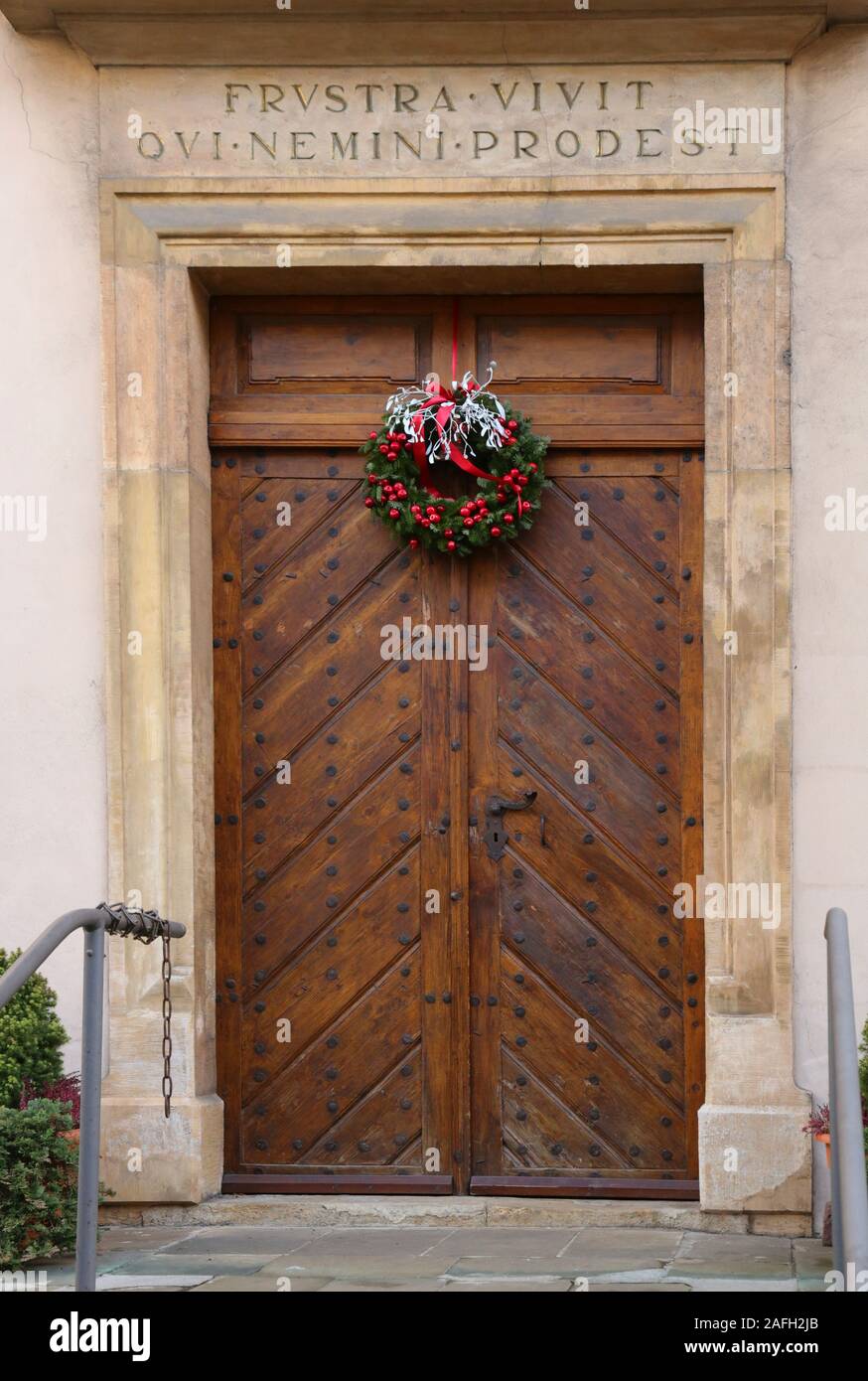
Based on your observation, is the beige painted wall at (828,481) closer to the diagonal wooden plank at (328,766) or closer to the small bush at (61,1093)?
the diagonal wooden plank at (328,766)

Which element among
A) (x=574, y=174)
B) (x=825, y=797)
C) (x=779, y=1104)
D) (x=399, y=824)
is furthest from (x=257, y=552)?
(x=779, y=1104)

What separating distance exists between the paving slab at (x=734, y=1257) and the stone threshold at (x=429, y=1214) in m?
0.11

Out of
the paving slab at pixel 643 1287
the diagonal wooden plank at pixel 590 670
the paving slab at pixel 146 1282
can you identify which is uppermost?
the diagonal wooden plank at pixel 590 670

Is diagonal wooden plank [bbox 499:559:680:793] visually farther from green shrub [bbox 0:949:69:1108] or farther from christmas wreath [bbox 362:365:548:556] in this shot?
green shrub [bbox 0:949:69:1108]

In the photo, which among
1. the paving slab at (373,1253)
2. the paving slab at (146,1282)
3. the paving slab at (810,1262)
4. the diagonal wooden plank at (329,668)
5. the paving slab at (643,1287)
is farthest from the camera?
the diagonal wooden plank at (329,668)

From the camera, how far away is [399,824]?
22.7ft

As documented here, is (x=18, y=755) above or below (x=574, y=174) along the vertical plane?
below

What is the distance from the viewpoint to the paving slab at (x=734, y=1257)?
18.3ft

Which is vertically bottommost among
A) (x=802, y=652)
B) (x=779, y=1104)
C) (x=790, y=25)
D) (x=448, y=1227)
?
(x=448, y=1227)

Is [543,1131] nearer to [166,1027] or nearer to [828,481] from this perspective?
[166,1027]

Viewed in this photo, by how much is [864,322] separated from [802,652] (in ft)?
3.90

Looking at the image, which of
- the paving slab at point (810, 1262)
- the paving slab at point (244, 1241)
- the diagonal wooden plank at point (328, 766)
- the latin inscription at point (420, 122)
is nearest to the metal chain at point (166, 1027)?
the paving slab at point (244, 1241)

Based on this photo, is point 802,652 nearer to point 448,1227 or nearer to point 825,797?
point 825,797

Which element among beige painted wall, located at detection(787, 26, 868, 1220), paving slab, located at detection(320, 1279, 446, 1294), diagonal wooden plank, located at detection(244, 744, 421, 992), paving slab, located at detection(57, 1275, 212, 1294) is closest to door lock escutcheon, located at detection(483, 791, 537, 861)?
diagonal wooden plank, located at detection(244, 744, 421, 992)
